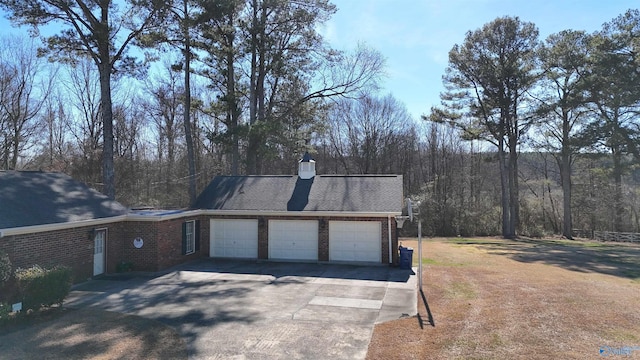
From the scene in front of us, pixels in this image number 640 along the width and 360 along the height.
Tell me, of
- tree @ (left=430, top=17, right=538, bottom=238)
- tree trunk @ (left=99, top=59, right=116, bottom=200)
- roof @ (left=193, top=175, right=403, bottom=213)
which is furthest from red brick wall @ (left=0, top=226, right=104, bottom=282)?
tree @ (left=430, top=17, right=538, bottom=238)

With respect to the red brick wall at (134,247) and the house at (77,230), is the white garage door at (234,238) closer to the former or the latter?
the house at (77,230)

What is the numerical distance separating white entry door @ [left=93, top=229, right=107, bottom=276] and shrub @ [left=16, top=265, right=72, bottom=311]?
164 inches

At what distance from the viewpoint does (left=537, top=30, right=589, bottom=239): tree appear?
26.1 metres

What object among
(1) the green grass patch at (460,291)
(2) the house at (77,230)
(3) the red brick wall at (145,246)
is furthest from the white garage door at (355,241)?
(3) the red brick wall at (145,246)

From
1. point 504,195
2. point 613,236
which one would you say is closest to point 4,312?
point 504,195

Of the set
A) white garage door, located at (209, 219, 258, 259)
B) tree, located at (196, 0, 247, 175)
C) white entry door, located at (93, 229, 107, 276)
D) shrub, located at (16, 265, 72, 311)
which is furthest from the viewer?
tree, located at (196, 0, 247, 175)

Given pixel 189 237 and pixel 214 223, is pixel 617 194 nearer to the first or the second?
pixel 214 223

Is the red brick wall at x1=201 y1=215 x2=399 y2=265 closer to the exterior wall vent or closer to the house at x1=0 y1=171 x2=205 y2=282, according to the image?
the house at x1=0 y1=171 x2=205 y2=282

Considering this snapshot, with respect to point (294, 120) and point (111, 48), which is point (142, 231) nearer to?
point (111, 48)

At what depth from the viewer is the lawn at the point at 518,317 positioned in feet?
21.4

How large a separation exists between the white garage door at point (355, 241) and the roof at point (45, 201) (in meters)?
8.13

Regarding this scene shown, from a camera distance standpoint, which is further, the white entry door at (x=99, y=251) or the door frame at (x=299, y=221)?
the door frame at (x=299, y=221)

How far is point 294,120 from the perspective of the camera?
26469mm

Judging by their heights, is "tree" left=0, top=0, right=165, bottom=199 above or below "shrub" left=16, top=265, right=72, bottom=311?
above
